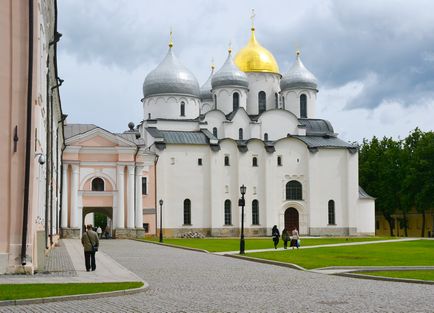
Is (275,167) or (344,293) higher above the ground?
(275,167)

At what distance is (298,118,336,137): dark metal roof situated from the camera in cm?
7927

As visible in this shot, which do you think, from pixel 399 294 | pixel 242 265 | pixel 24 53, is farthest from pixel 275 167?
pixel 399 294

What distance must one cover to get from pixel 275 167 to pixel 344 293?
58.5 m

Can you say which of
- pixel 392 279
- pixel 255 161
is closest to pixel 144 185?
pixel 255 161

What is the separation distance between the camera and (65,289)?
16828mm

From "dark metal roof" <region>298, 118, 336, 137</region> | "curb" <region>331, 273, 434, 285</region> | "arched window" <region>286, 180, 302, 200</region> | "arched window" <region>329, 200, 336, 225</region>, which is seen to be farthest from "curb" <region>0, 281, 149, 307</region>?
"dark metal roof" <region>298, 118, 336, 137</region>

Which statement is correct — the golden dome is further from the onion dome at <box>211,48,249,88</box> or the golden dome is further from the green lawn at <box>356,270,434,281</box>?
the green lawn at <box>356,270,434,281</box>

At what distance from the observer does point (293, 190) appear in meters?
75.4

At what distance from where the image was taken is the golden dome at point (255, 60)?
3189 inches

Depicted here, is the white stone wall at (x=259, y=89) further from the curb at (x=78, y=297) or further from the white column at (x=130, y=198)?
the curb at (x=78, y=297)

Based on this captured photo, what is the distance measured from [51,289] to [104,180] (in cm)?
4740

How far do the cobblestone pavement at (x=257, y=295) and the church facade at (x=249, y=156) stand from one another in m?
48.1

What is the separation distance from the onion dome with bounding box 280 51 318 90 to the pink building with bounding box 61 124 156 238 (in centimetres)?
2210

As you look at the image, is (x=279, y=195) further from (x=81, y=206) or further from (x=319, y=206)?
(x=81, y=206)
